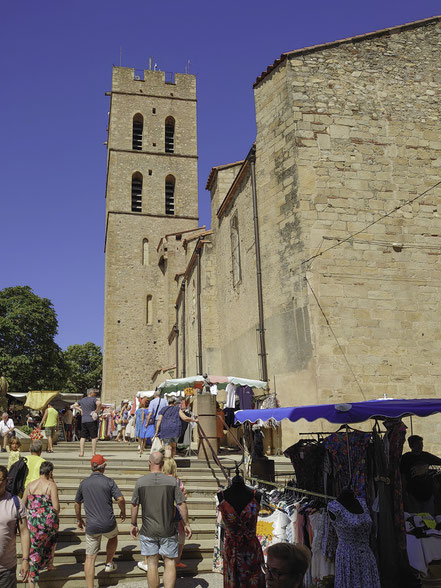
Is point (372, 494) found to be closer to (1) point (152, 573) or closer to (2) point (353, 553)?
(2) point (353, 553)

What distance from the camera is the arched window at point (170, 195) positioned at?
142ft

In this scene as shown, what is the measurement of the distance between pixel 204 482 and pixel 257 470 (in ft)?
4.79

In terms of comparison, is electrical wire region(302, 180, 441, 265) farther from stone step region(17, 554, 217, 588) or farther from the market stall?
stone step region(17, 554, 217, 588)

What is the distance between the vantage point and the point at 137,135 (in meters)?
45.2

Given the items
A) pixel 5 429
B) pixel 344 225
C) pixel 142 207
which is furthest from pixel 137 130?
pixel 5 429

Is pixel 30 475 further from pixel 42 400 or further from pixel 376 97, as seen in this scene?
pixel 42 400

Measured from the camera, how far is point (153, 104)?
45344 millimetres

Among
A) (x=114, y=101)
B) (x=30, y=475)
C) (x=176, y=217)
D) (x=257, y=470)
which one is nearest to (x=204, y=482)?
(x=257, y=470)

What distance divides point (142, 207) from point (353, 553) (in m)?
38.4

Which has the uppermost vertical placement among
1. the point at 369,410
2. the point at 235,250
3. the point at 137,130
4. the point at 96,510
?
the point at 137,130

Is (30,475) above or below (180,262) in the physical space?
below

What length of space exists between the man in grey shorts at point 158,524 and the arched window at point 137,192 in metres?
37.8

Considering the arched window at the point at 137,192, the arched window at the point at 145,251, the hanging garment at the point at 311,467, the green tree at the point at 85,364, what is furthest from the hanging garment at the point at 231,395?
the green tree at the point at 85,364

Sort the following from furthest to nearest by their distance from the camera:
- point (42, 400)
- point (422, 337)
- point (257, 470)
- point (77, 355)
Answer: point (77, 355) → point (42, 400) → point (422, 337) → point (257, 470)
